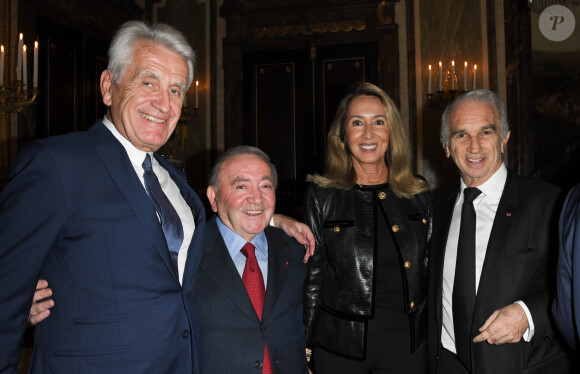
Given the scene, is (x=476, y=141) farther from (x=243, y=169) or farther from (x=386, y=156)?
(x=243, y=169)

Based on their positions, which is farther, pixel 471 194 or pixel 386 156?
pixel 386 156

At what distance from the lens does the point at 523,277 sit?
1918 mm

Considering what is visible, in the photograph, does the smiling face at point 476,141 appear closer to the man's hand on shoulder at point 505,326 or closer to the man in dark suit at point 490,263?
the man in dark suit at point 490,263

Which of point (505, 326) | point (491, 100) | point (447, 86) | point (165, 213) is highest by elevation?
point (447, 86)

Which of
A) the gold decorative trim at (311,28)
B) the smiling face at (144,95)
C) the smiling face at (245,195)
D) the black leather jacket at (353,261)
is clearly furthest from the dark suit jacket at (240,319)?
the gold decorative trim at (311,28)

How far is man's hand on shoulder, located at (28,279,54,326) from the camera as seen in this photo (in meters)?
1.40

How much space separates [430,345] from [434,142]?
15.3 ft

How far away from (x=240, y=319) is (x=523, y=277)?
46.4 inches

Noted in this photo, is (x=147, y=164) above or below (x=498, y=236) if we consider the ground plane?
above

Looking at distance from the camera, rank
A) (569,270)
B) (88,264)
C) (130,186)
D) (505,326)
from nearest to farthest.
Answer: (569,270)
(88,264)
(130,186)
(505,326)

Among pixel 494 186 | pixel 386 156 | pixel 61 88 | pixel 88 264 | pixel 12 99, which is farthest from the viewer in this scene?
pixel 61 88

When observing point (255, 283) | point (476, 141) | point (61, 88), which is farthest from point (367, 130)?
point (61, 88)

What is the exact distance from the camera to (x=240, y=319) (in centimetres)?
185

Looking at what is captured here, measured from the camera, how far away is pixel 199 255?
1.78 metres
